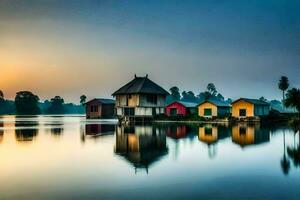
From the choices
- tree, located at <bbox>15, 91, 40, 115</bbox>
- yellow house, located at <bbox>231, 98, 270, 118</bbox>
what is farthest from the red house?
tree, located at <bbox>15, 91, 40, 115</bbox>

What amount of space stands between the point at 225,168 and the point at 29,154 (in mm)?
12795

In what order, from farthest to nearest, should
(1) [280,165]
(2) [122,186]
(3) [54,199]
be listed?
1. (1) [280,165]
2. (2) [122,186]
3. (3) [54,199]

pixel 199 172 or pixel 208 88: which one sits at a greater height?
pixel 208 88

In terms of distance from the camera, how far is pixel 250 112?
7050 centimetres

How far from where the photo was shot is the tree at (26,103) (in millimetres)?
162650

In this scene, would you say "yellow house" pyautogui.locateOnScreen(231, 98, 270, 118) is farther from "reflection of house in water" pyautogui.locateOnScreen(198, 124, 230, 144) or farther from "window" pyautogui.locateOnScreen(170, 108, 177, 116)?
"reflection of house in water" pyautogui.locateOnScreen(198, 124, 230, 144)

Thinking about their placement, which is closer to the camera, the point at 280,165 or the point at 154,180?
the point at 154,180

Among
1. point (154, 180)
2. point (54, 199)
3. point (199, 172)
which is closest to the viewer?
point (54, 199)

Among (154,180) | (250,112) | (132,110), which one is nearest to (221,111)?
(250,112)

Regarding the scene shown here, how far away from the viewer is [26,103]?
16938 centimetres

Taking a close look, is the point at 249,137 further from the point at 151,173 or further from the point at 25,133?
the point at 25,133

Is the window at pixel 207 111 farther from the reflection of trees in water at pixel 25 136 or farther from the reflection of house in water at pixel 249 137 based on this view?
the reflection of trees in water at pixel 25 136

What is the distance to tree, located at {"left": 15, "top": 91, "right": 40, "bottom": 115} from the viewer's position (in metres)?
163

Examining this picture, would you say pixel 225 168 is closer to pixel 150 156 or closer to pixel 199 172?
pixel 199 172
